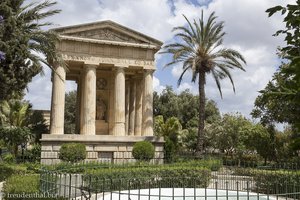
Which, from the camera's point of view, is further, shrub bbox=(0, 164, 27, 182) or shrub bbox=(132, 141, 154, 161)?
shrub bbox=(132, 141, 154, 161)

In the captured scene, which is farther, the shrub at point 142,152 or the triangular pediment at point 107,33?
the triangular pediment at point 107,33

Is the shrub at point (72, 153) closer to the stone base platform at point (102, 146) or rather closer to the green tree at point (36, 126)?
the stone base platform at point (102, 146)

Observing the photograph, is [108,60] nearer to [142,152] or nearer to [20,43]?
[142,152]

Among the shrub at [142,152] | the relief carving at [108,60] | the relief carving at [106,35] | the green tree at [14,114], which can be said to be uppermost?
the relief carving at [106,35]

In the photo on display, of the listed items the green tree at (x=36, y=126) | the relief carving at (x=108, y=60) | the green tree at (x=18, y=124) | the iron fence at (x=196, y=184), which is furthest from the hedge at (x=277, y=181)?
the green tree at (x=36, y=126)

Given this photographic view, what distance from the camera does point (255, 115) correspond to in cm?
3222

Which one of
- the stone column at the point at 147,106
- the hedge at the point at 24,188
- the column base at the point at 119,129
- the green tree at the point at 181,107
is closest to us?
the hedge at the point at 24,188

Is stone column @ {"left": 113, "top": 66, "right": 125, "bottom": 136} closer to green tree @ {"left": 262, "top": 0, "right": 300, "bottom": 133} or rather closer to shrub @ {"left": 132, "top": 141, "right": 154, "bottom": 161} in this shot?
shrub @ {"left": 132, "top": 141, "right": 154, "bottom": 161}

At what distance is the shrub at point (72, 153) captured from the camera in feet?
77.2

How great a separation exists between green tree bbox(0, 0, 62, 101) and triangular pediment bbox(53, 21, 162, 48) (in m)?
9.21

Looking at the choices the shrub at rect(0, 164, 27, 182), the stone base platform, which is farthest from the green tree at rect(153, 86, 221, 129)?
the shrub at rect(0, 164, 27, 182)

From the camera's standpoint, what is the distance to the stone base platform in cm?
2469

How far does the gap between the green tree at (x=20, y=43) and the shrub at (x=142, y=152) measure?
32.0 ft

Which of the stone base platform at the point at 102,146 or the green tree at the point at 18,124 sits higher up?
the green tree at the point at 18,124
